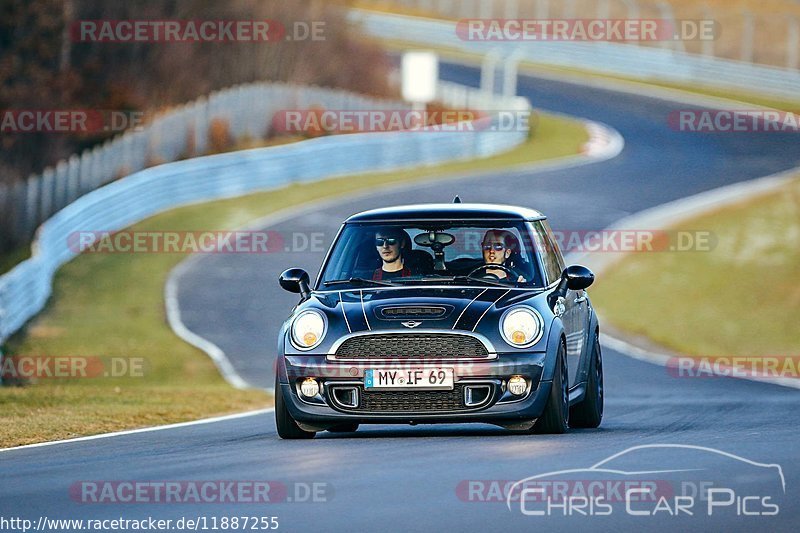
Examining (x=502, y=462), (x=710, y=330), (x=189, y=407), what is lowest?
(x=710, y=330)

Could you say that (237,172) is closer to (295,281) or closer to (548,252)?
(548,252)

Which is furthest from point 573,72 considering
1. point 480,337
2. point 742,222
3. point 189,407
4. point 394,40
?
point 480,337

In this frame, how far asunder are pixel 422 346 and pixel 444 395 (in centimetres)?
32

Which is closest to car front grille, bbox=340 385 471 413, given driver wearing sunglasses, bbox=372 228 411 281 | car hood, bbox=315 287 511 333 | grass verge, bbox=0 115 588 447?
car hood, bbox=315 287 511 333

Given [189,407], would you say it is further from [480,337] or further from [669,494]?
[669,494]

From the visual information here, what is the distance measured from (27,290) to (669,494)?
17.5m

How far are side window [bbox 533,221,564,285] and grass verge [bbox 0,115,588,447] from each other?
11.5 feet

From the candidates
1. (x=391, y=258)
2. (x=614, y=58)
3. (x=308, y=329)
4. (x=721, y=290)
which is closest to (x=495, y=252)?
(x=391, y=258)

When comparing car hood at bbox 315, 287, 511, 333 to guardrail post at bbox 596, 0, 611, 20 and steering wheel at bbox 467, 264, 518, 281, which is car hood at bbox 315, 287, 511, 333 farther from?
guardrail post at bbox 596, 0, 611, 20

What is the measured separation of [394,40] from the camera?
77.1 m

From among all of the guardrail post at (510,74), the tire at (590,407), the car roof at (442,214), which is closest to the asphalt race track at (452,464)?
the tire at (590,407)

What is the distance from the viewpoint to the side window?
11.0 m

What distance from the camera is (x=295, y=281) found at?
425 inches

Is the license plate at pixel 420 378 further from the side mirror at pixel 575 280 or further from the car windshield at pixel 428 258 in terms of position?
the side mirror at pixel 575 280
